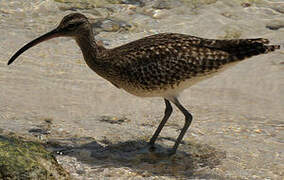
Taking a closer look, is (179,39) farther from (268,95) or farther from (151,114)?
(268,95)

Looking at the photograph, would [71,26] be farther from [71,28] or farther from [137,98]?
[137,98]

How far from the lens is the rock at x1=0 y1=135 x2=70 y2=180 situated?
5512mm

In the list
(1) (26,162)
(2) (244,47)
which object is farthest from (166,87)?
(1) (26,162)

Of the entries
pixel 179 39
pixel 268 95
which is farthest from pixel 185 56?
pixel 268 95

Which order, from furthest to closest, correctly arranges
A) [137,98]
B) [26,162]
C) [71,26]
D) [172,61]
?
[137,98]
[71,26]
[172,61]
[26,162]

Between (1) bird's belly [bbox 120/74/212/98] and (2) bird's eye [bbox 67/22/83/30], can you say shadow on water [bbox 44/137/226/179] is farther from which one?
(2) bird's eye [bbox 67/22/83/30]

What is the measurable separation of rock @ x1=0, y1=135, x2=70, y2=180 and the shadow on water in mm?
873

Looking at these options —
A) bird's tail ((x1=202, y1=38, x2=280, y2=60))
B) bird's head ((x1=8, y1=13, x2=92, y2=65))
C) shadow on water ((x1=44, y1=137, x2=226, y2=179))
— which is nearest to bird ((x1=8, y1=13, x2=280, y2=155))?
bird's tail ((x1=202, y1=38, x2=280, y2=60))

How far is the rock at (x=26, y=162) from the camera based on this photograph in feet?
18.1

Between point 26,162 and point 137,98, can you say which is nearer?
point 26,162

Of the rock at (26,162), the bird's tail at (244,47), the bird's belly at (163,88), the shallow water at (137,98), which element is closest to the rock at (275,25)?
the shallow water at (137,98)

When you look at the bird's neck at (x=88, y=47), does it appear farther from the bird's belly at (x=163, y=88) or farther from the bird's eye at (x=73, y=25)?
the bird's belly at (x=163, y=88)

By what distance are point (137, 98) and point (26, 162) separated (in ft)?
13.0

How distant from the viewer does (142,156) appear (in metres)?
7.09
